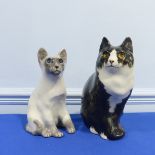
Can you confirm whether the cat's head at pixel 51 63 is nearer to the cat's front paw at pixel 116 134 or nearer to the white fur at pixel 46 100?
the white fur at pixel 46 100

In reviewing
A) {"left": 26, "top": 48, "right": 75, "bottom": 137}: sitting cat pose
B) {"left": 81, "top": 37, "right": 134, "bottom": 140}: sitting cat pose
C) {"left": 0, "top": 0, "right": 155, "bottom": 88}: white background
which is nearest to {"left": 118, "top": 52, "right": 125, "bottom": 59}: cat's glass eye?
{"left": 81, "top": 37, "right": 134, "bottom": 140}: sitting cat pose

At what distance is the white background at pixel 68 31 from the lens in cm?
103

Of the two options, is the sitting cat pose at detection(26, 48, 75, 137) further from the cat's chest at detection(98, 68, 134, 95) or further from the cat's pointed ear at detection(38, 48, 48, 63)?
the cat's chest at detection(98, 68, 134, 95)

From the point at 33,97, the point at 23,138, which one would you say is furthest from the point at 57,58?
the point at 23,138

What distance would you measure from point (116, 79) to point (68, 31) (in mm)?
290

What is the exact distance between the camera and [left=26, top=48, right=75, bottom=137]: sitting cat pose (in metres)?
0.89

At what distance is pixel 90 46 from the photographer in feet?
3.59

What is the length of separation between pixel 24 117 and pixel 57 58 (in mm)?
267

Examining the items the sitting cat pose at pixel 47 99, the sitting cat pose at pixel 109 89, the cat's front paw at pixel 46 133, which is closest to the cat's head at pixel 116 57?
the sitting cat pose at pixel 109 89

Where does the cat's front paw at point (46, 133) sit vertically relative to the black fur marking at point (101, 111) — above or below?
below

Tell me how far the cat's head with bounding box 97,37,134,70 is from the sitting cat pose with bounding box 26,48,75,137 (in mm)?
104

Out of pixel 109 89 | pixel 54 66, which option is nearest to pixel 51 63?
pixel 54 66

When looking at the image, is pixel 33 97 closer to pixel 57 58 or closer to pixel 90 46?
pixel 57 58

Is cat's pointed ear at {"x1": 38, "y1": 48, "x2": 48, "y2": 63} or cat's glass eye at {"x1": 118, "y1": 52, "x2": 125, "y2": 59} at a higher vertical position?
cat's glass eye at {"x1": 118, "y1": 52, "x2": 125, "y2": 59}
